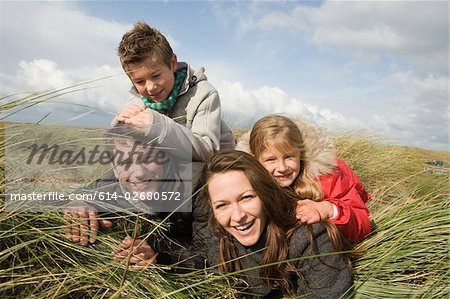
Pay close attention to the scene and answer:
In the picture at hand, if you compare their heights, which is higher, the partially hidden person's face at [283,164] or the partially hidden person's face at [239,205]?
the partially hidden person's face at [283,164]

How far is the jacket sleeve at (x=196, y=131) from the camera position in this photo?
2139 mm

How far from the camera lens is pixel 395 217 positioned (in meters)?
2.46

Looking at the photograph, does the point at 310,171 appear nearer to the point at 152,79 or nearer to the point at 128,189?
the point at 128,189

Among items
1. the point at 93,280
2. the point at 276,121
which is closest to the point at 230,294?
the point at 93,280

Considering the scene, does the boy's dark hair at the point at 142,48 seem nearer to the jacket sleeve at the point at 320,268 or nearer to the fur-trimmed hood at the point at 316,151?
the fur-trimmed hood at the point at 316,151

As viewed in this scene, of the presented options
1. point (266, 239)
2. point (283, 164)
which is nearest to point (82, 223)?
point (266, 239)

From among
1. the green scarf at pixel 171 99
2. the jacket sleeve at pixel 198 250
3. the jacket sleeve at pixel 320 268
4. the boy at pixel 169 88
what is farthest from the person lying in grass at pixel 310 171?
the green scarf at pixel 171 99

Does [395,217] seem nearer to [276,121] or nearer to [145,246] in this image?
[276,121]

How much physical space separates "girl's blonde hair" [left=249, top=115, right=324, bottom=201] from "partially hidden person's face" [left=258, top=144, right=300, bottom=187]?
0.02 meters

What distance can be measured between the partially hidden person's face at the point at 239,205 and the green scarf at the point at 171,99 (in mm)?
835

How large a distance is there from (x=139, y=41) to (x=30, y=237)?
1.44 metres

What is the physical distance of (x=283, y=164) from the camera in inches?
92.6

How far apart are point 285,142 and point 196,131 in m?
0.64

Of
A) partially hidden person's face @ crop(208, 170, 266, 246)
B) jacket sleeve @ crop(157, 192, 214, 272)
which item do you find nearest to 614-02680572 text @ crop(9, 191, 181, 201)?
jacket sleeve @ crop(157, 192, 214, 272)
